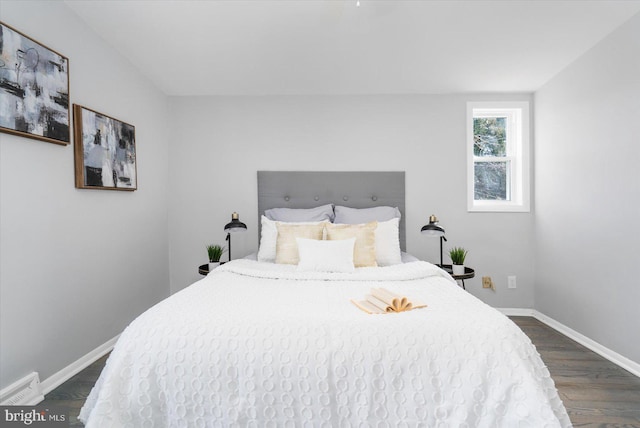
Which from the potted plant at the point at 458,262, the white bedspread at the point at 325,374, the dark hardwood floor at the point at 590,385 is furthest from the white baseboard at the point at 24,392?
the potted plant at the point at 458,262

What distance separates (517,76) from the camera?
3188 millimetres

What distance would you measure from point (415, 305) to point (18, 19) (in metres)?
2.58

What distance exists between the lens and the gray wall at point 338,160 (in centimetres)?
363

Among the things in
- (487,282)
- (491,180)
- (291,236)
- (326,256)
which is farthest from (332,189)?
(487,282)

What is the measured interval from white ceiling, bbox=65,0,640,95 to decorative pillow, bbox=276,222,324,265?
1.39 m

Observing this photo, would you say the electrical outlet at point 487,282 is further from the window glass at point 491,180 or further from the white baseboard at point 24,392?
the white baseboard at point 24,392

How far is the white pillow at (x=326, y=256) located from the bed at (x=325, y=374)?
0.98 m

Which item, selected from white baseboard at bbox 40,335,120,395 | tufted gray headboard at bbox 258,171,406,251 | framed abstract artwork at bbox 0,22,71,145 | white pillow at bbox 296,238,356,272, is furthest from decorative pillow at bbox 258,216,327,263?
framed abstract artwork at bbox 0,22,71,145

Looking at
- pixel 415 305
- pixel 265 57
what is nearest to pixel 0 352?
pixel 415 305

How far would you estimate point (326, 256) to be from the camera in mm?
2531

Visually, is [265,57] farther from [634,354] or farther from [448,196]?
[634,354]

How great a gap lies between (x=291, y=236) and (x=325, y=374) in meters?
1.65

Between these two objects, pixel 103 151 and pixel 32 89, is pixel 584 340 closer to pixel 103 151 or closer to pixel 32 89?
pixel 103 151

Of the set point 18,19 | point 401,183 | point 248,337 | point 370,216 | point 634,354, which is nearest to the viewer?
point 248,337
